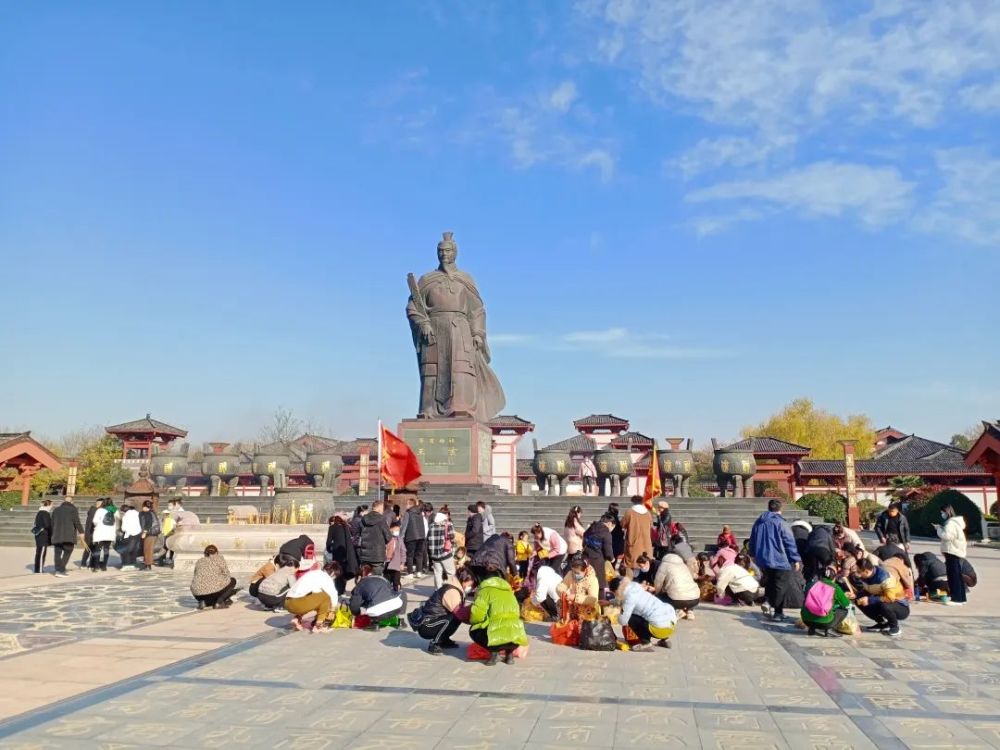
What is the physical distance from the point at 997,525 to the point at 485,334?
17506mm

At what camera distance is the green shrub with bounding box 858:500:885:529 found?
29203 mm

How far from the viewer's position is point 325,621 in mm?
8070

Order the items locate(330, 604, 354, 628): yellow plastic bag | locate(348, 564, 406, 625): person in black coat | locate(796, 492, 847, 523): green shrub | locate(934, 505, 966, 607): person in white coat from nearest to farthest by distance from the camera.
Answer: locate(348, 564, 406, 625): person in black coat → locate(330, 604, 354, 628): yellow plastic bag → locate(934, 505, 966, 607): person in white coat → locate(796, 492, 847, 523): green shrub

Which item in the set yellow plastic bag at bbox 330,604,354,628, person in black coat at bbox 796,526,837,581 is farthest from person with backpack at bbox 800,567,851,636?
yellow plastic bag at bbox 330,604,354,628

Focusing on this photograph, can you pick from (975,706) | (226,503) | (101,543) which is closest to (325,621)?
(975,706)

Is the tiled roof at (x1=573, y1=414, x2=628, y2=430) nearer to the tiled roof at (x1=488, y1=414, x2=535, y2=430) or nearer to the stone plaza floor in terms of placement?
the tiled roof at (x1=488, y1=414, x2=535, y2=430)

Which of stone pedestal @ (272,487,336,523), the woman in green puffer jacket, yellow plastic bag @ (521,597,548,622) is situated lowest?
yellow plastic bag @ (521,597,548,622)

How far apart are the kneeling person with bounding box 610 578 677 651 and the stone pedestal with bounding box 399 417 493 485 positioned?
13.6 m

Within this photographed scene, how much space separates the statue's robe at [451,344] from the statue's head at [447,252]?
35 cm

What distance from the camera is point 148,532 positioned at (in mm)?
14188

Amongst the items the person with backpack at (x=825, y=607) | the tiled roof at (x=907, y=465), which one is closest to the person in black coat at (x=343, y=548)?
the person with backpack at (x=825, y=607)

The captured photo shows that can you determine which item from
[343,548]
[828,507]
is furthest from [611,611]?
[828,507]

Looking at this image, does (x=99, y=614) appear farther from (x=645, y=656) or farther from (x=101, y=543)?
(x=645, y=656)

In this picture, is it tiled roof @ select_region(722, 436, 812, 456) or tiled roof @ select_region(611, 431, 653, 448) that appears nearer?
tiled roof @ select_region(722, 436, 812, 456)
